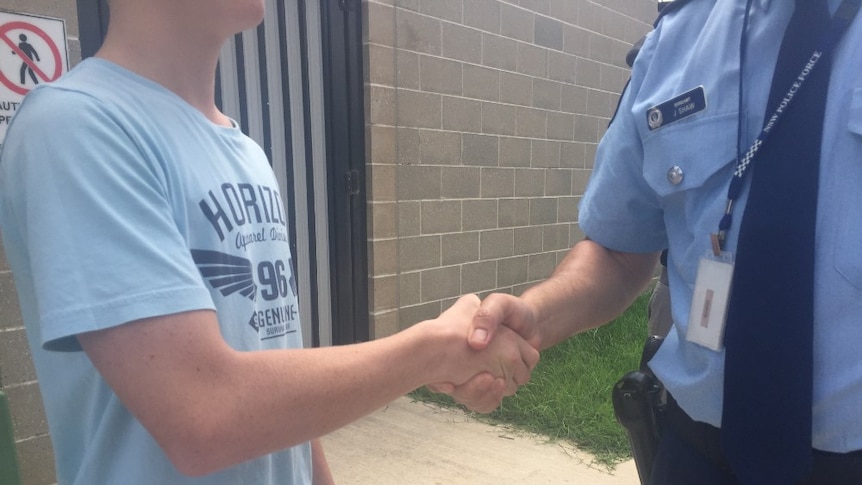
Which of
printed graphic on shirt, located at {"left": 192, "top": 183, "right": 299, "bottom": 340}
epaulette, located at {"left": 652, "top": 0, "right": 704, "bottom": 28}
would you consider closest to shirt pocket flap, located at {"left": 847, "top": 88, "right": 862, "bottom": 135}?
epaulette, located at {"left": 652, "top": 0, "right": 704, "bottom": 28}

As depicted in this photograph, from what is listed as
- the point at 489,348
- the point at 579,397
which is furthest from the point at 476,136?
the point at 489,348

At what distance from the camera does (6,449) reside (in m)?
1.48

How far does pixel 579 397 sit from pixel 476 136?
→ 195 cm

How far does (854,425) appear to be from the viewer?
1.00m

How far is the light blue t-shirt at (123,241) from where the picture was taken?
2.68ft

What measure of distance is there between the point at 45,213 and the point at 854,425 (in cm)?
119

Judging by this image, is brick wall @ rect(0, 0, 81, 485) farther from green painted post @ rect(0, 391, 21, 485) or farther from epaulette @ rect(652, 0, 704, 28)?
epaulette @ rect(652, 0, 704, 28)

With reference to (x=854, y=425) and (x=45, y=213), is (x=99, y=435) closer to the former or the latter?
(x=45, y=213)

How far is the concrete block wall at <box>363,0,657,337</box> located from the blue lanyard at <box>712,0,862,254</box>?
9.75 feet

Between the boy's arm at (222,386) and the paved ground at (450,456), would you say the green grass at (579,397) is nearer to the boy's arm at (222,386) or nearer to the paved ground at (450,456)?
the paved ground at (450,456)

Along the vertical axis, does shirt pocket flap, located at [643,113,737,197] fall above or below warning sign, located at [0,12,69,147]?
below

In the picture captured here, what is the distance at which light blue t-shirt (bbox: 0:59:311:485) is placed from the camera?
816 millimetres

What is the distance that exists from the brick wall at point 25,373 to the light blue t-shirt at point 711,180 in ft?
7.37

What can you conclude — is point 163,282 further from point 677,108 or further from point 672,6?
point 672,6
